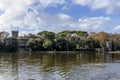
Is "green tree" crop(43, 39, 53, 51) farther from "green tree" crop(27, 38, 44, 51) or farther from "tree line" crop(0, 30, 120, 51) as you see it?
"green tree" crop(27, 38, 44, 51)

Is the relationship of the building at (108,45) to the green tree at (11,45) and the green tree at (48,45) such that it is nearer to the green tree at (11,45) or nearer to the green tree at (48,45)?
the green tree at (48,45)

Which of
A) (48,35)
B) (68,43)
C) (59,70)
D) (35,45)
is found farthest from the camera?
(48,35)

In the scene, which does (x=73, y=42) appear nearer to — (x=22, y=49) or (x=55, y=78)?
(x=22, y=49)

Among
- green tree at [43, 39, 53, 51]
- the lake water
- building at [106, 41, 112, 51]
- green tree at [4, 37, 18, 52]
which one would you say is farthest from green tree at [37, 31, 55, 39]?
the lake water

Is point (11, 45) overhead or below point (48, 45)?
overhead

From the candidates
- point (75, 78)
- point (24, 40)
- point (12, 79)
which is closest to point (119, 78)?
point (75, 78)

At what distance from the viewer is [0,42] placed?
150 metres

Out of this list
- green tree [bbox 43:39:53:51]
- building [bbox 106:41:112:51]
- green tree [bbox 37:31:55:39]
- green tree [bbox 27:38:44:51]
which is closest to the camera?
green tree [bbox 43:39:53:51]

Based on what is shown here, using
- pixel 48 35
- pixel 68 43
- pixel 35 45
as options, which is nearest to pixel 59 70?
pixel 35 45

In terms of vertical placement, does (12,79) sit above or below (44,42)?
below

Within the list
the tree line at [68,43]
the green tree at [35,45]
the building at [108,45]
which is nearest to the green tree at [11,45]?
the tree line at [68,43]

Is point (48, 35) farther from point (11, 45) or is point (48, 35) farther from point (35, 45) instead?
point (11, 45)

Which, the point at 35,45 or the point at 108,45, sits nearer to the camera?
the point at 35,45

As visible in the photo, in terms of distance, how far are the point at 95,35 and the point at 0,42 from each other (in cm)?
5029
